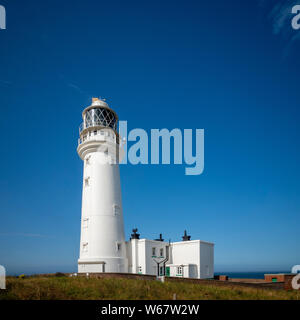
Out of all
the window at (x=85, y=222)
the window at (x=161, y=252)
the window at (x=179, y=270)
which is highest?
the window at (x=85, y=222)

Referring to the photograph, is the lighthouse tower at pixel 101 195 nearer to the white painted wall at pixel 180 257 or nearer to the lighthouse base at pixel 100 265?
the lighthouse base at pixel 100 265

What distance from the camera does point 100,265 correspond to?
71.6 feet

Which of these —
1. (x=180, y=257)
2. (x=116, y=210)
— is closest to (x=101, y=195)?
(x=116, y=210)

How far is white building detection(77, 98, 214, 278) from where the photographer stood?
74.6ft

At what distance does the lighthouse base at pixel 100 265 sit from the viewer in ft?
71.5

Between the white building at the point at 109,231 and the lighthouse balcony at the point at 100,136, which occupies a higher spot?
the lighthouse balcony at the point at 100,136

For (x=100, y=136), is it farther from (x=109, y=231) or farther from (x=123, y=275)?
(x=123, y=275)

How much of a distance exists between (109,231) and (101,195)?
331cm

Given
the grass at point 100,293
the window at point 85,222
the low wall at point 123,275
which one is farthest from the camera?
the window at point 85,222

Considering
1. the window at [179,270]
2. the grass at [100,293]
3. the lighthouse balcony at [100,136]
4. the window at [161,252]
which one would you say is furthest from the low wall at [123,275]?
the lighthouse balcony at [100,136]

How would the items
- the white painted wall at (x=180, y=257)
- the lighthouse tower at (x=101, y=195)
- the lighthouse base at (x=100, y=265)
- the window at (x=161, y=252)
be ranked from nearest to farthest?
the lighthouse base at (x=100, y=265)
the lighthouse tower at (x=101, y=195)
the white painted wall at (x=180, y=257)
the window at (x=161, y=252)
